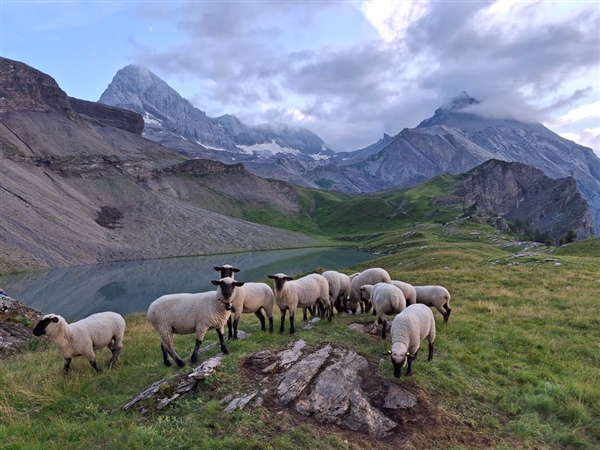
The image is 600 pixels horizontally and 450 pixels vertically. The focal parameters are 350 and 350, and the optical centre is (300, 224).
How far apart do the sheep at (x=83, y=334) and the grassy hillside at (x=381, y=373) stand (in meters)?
0.59

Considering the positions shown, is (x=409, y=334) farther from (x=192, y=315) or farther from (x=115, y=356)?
(x=115, y=356)

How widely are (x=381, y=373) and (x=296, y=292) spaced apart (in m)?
6.56

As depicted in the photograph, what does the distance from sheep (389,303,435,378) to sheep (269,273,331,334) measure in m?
5.13

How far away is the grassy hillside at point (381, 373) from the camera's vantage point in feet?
25.8

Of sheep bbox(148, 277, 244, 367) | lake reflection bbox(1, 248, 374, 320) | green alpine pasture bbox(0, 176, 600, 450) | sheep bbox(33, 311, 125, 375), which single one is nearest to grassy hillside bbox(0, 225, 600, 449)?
green alpine pasture bbox(0, 176, 600, 450)

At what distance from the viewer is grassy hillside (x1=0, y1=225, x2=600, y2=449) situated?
7.86 m

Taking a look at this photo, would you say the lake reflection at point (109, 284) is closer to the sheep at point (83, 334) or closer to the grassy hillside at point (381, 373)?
the sheep at point (83, 334)

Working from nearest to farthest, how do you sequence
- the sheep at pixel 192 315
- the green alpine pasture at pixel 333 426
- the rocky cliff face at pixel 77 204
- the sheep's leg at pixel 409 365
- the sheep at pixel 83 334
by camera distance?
the green alpine pasture at pixel 333 426, the sheep's leg at pixel 409 365, the sheep at pixel 83 334, the sheep at pixel 192 315, the rocky cliff face at pixel 77 204

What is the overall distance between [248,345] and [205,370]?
9.68 ft

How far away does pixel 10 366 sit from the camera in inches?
521

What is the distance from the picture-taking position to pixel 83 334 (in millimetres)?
12555

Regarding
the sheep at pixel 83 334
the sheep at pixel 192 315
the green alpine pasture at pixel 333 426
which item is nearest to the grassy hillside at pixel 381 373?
the green alpine pasture at pixel 333 426

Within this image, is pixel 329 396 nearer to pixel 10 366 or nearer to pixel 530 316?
pixel 10 366

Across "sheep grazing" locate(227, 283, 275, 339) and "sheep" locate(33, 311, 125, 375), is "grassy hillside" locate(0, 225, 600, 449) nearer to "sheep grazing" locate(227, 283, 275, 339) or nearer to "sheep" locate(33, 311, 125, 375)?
"sheep" locate(33, 311, 125, 375)
